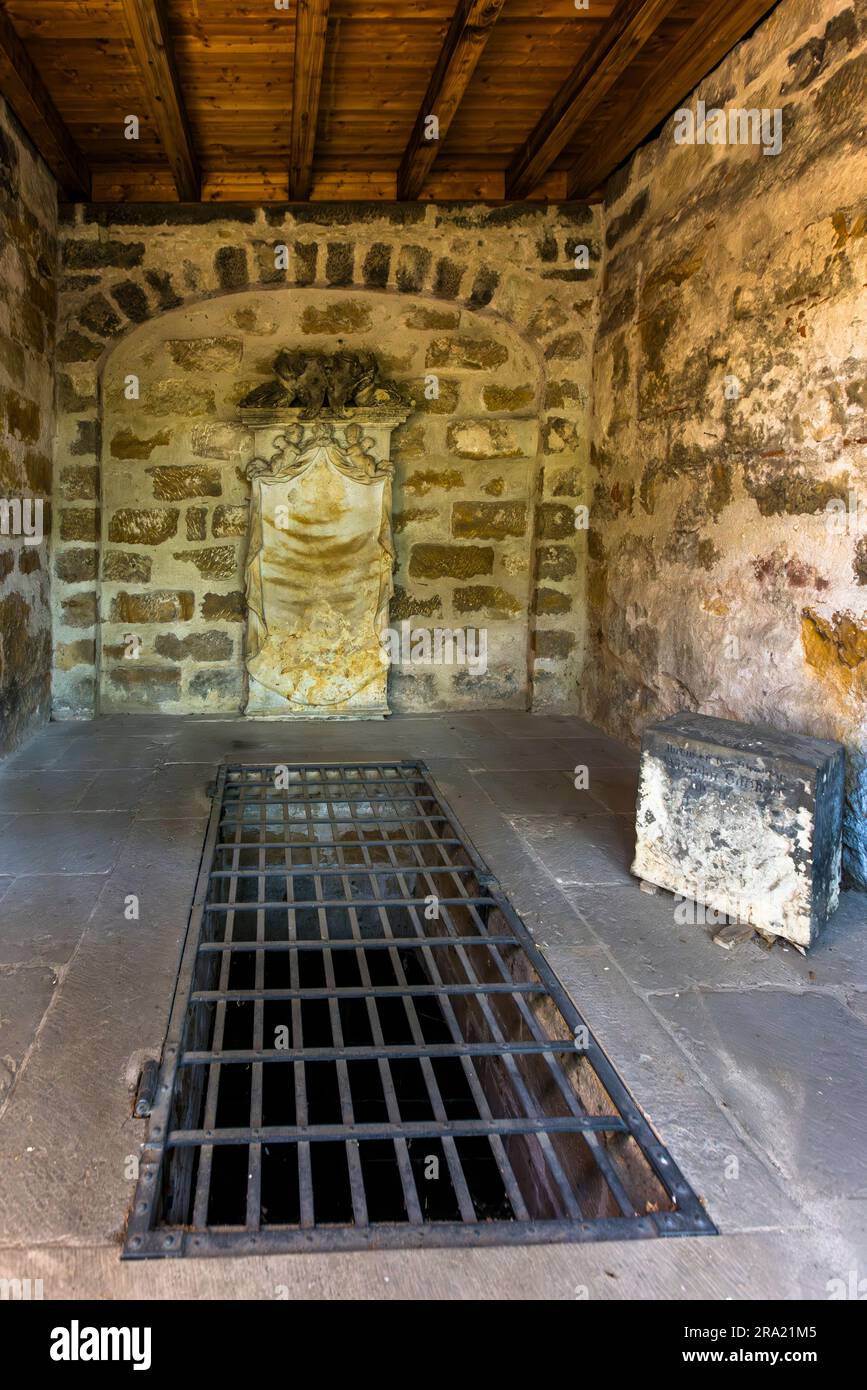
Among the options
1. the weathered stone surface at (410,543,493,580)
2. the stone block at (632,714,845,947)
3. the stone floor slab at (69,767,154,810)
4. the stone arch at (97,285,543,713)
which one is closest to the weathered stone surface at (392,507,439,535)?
the stone arch at (97,285,543,713)

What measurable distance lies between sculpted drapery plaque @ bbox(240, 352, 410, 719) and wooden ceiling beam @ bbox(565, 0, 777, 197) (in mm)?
1342

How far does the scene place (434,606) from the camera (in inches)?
186

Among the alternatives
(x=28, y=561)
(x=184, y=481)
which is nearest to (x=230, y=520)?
(x=184, y=481)

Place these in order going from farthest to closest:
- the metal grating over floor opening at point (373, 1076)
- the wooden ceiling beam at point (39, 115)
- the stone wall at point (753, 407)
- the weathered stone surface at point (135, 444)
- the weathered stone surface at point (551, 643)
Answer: the weathered stone surface at point (551, 643) → the weathered stone surface at point (135, 444) → the wooden ceiling beam at point (39, 115) → the stone wall at point (753, 407) → the metal grating over floor opening at point (373, 1076)

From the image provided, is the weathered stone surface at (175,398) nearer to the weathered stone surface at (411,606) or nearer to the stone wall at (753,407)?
the weathered stone surface at (411,606)

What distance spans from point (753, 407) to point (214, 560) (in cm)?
269

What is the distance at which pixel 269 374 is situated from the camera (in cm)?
455

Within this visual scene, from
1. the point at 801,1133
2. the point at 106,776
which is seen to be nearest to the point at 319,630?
the point at 106,776

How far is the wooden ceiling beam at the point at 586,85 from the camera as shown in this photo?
2.87 m

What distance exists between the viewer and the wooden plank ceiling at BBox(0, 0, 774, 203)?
291 cm

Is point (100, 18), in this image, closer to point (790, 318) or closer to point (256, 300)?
point (256, 300)

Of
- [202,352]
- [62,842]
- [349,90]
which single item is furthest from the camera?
[202,352]

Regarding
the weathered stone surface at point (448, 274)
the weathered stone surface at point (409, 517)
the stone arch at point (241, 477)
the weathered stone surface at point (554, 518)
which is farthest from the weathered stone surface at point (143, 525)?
the weathered stone surface at point (554, 518)

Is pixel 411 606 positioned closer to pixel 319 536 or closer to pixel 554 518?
pixel 319 536
